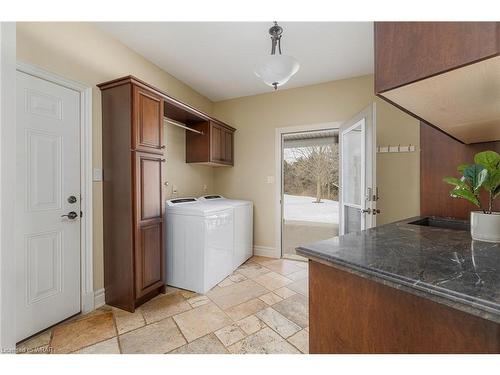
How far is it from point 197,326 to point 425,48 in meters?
2.16

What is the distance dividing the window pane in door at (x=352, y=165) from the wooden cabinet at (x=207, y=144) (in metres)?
1.75

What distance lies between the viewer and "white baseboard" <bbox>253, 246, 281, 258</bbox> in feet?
12.0

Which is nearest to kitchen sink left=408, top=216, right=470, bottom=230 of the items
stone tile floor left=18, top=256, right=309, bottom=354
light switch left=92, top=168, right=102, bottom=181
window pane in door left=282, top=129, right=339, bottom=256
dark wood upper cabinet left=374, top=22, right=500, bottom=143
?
dark wood upper cabinet left=374, top=22, right=500, bottom=143

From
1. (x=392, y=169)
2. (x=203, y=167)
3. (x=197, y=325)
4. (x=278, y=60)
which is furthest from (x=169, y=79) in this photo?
(x=392, y=169)

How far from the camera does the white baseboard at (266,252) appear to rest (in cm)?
364

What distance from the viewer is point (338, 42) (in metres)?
2.36

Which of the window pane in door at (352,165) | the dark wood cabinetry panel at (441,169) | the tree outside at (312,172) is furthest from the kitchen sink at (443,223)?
the tree outside at (312,172)

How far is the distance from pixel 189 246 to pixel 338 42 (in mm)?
2647

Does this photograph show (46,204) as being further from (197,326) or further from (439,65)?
(439,65)

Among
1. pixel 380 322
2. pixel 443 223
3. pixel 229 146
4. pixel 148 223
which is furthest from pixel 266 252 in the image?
pixel 380 322

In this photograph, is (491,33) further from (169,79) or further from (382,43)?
(169,79)

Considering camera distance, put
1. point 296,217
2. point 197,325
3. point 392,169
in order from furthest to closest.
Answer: point 296,217
point 392,169
point 197,325

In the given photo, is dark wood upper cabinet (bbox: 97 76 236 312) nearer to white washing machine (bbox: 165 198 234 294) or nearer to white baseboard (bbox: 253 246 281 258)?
white washing machine (bbox: 165 198 234 294)

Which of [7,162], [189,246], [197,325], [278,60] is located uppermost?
[278,60]
